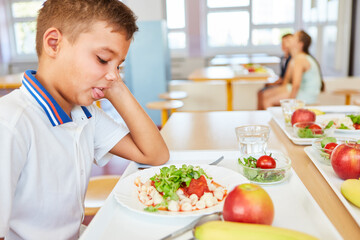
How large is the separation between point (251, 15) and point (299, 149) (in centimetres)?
713

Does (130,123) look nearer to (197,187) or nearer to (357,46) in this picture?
(197,187)

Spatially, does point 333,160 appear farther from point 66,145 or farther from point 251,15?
point 251,15

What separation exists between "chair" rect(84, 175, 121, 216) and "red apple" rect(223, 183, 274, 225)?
0.81 m

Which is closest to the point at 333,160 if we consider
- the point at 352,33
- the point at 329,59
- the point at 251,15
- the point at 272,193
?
the point at 272,193

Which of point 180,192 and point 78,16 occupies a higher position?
point 78,16

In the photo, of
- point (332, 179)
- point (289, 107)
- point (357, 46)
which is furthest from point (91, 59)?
point (357, 46)

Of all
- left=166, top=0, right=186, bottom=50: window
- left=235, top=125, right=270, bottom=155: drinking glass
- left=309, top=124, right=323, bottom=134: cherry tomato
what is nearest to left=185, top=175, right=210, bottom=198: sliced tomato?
left=235, top=125, right=270, bottom=155: drinking glass

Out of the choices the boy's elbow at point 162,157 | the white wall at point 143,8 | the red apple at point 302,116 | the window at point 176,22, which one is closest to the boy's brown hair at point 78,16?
the boy's elbow at point 162,157

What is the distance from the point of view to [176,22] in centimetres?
804

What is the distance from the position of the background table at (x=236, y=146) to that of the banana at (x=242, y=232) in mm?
166

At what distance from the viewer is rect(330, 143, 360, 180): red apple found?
812 mm

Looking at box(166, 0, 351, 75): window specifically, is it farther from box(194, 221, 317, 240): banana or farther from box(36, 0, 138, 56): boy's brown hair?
box(194, 221, 317, 240): banana

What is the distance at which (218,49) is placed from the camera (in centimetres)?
810

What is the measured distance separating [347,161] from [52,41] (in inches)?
29.5
